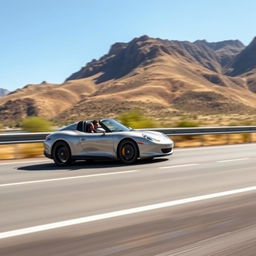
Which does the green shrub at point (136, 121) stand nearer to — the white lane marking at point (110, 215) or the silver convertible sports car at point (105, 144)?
the silver convertible sports car at point (105, 144)

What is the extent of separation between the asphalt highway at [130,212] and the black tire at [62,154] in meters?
1.65

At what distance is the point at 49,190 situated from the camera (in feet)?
28.9

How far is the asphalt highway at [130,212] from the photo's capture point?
197 inches

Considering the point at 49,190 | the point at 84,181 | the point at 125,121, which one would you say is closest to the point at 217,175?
the point at 84,181

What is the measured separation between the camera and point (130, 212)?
21.7 feet

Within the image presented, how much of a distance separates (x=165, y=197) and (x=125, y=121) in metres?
18.1

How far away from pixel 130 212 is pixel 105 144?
6.38 meters

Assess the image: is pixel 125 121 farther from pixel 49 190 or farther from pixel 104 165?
pixel 49 190

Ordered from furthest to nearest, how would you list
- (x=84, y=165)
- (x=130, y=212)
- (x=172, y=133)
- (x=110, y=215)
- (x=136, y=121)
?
1. (x=136, y=121)
2. (x=172, y=133)
3. (x=84, y=165)
4. (x=130, y=212)
5. (x=110, y=215)

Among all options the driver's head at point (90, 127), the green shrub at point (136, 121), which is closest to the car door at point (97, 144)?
the driver's head at point (90, 127)

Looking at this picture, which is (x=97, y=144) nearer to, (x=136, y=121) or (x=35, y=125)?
(x=35, y=125)

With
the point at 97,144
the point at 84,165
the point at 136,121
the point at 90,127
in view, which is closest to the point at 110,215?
the point at 97,144

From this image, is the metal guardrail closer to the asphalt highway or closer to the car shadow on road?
the car shadow on road

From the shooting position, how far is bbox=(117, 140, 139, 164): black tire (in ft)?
42.0
